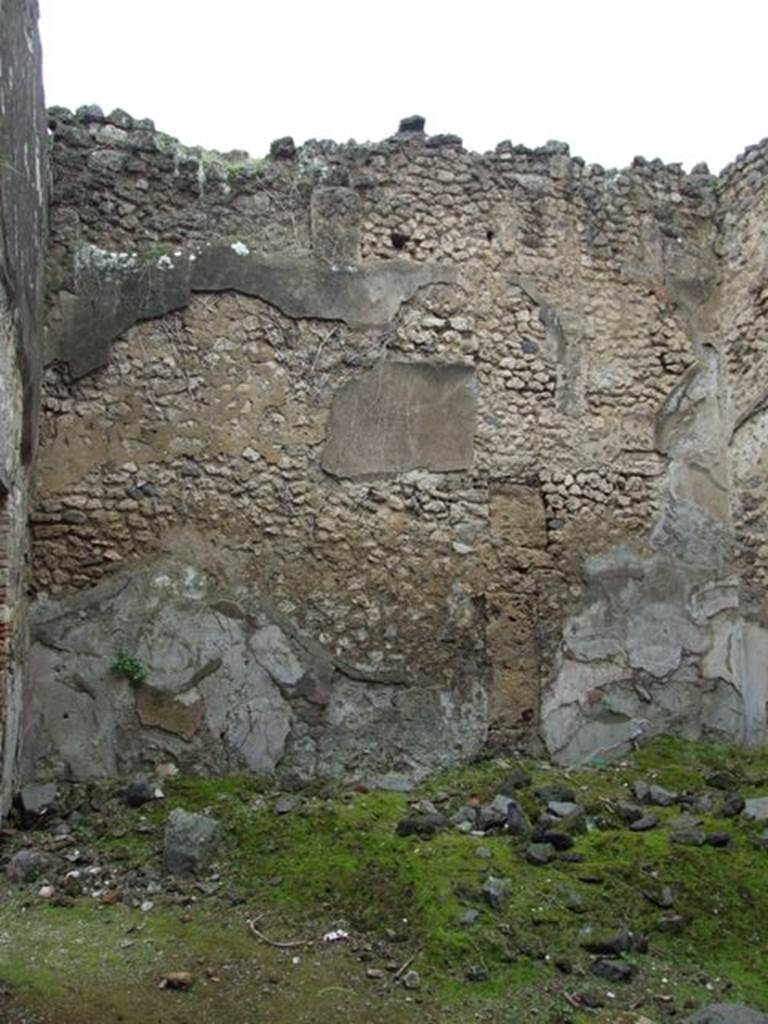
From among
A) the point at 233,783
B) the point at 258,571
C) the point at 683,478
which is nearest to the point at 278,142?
the point at 258,571

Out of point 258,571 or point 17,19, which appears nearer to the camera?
point 17,19

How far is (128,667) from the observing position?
5.51 m

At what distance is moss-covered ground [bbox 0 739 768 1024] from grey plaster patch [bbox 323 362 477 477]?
1964mm

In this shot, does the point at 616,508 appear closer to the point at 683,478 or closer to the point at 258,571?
the point at 683,478

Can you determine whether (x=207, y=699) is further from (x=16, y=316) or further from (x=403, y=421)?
(x=16, y=316)

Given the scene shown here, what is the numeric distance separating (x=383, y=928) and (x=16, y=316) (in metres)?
2.88

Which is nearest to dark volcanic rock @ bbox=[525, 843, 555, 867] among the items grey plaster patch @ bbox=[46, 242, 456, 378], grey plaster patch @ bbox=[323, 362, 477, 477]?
grey plaster patch @ bbox=[323, 362, 477, 477]

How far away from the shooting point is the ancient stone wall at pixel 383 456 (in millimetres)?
5684

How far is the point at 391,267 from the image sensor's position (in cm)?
637

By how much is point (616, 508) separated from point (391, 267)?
1804mm

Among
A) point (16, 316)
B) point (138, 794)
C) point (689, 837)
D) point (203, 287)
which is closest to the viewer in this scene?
point (689, 837)

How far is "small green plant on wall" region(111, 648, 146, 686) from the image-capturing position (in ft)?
18.1

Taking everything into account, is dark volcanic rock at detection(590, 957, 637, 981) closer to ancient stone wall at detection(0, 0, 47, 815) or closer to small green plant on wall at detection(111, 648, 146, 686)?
ancient stone wall at detection(0, 0, 47, 815)

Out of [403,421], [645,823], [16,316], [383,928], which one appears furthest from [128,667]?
[645,823]
